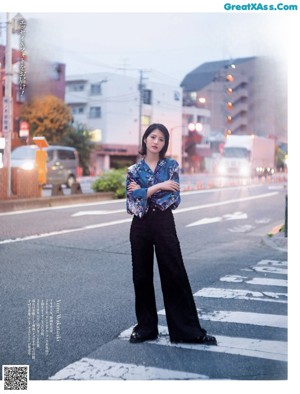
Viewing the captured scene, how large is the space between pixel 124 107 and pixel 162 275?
184cm

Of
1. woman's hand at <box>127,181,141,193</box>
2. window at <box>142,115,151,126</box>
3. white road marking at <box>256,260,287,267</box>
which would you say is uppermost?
window at <box>142,115,151,126</box>

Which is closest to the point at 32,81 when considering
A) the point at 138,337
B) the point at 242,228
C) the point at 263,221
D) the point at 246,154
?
the point at 246,154

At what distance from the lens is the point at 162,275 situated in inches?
176

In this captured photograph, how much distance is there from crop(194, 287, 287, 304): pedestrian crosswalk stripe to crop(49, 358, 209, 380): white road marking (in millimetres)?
1334

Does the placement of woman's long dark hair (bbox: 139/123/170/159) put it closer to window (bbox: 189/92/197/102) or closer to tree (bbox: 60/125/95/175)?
window (bbox: 189/92/197/102)

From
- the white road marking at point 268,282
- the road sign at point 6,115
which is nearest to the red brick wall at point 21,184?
the road sign at point 6,115

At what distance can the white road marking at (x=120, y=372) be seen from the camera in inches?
162

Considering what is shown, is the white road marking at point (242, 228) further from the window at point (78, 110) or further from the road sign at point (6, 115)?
the road sign at point (6, 115)

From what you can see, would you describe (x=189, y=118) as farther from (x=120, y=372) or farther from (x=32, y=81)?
(x=120, y=372)

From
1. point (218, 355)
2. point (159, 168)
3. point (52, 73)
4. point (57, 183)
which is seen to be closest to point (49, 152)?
point (57, 183)

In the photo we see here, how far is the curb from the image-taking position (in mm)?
6692

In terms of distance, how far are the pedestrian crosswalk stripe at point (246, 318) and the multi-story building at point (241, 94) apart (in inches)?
52.9

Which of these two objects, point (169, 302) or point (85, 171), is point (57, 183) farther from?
point (169, 302)

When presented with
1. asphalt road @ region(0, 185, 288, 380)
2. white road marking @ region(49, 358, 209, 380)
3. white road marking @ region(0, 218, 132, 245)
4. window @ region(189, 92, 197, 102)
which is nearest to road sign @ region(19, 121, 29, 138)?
asphalt road @ region(0, 185, 288, 380)
